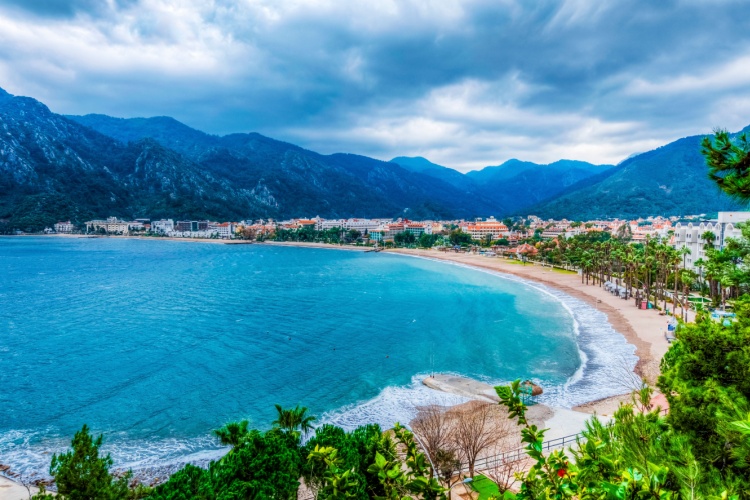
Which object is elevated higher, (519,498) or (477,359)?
(519,498)

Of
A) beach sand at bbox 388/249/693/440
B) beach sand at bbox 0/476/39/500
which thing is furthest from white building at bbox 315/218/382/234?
beach sand at bbox 0/476/39/500

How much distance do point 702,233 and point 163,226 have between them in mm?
173737

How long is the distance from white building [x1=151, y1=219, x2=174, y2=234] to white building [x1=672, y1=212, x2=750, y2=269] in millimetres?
167110

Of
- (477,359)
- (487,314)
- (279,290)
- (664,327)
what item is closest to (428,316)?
(487,314)

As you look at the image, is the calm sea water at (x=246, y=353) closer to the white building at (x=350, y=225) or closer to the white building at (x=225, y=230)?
the white building at (x=225, y=230)

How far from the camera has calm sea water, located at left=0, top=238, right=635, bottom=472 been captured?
18672 millimetres

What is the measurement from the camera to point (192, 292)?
50.5 metres

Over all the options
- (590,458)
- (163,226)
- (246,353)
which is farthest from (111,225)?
(590,458)

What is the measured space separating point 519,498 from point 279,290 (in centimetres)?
5048

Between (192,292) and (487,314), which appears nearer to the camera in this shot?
(487,314)

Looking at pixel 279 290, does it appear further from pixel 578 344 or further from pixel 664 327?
pixel 664 327

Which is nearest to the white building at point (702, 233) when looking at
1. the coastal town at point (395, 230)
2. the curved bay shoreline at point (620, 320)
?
the curved bay shoreline at point (620, 320)

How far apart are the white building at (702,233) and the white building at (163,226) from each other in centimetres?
16711

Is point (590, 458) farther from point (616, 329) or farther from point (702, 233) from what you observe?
point (702, 233)
